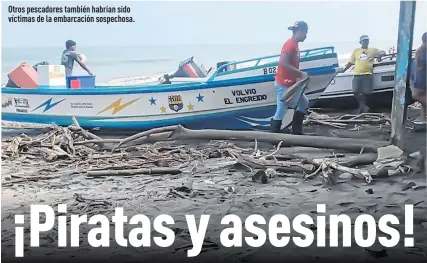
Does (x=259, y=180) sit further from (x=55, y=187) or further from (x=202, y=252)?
(x=55, y=187)

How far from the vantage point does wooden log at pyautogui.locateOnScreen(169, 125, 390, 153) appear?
2900mm

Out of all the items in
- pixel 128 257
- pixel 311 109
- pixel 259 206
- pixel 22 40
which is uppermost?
pixel 22 40

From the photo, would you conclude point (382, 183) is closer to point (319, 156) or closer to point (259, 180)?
point (319, 156)

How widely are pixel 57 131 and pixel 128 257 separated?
0.72 meters

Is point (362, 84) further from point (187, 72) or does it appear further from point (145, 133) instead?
point (145, 133)

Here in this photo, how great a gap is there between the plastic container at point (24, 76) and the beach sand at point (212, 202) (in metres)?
0.38

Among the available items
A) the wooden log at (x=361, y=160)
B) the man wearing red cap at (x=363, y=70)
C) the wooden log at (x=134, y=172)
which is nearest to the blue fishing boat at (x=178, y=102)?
the man wearing red cap at (x=363, y=70)

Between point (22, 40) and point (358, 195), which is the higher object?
point (22, 40)

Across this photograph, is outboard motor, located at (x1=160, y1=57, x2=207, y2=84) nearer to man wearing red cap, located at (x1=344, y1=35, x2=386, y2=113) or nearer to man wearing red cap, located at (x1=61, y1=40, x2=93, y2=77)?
man wearing red cap, located at (x1=61, y1=40, x2=93, y2=77)

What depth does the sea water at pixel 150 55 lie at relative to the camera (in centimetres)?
280

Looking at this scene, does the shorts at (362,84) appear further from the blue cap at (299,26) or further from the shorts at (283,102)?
the blue cap at (299,26)

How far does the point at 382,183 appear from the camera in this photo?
2.88m

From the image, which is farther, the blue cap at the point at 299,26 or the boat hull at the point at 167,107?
the boat hull at the point at 167,107

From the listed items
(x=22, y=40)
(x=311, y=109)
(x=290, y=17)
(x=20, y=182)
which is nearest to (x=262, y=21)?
(x=290, y=17)
